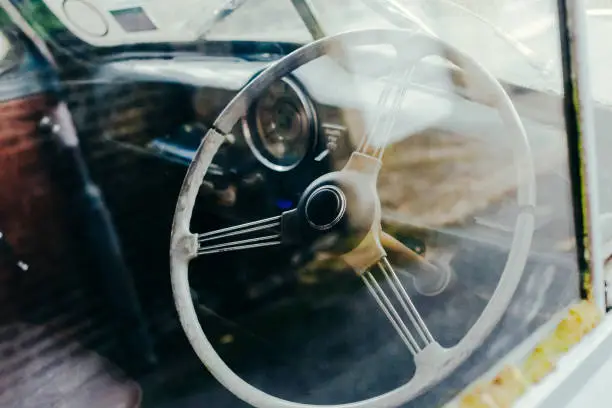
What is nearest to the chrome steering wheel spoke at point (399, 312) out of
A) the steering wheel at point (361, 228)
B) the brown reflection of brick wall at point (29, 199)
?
the steering wheel at point (361, 228)

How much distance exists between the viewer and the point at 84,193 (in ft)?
3.07

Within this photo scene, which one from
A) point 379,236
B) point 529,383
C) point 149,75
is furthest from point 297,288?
point 529,383

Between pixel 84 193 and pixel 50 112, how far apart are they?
0.13 m

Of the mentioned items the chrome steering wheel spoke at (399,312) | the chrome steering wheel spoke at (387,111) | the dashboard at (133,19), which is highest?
the dashboard at (133,19)

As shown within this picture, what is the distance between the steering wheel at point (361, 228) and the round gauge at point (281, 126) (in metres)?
0.02

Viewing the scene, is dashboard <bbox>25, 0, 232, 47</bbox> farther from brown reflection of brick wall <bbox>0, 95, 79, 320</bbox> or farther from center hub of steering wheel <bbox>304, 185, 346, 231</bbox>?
center hub of steering wheel <bbox>304, 185, 346, 231</bbox>

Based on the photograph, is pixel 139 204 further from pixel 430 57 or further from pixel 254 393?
pixel 430 57

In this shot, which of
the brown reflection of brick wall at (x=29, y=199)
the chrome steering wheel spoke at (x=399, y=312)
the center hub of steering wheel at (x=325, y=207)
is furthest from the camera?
the chrome steering wheel spoke at (x=399, y=312)

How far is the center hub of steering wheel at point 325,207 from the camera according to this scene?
1157 mm

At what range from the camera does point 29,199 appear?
35.3 inches

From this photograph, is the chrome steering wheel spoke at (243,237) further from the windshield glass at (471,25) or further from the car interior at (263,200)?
the windshield glass at (471,25)

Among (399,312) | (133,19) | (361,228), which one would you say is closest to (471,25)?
(361,228)

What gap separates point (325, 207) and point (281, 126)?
18 centimetres

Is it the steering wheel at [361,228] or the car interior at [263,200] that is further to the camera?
the steering wheel at [361,228]
